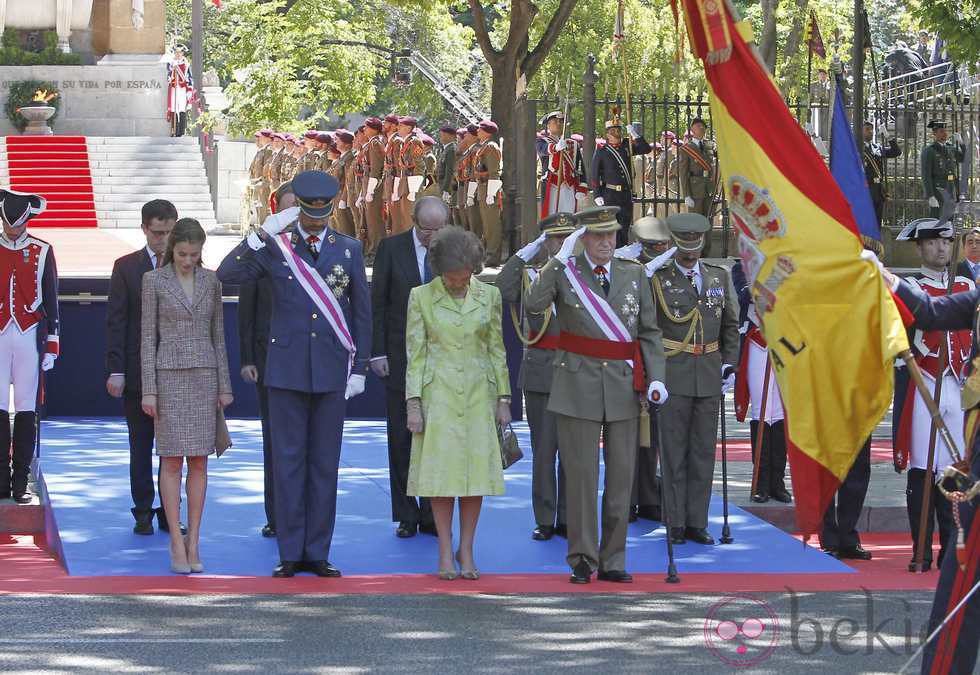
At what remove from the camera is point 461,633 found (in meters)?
8.45

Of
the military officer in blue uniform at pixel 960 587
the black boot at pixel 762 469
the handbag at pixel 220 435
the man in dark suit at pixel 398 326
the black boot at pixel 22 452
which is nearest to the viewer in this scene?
the military officer in blue uniform at pixel 960 587

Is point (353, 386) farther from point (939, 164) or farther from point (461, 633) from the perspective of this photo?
point (939, 164)

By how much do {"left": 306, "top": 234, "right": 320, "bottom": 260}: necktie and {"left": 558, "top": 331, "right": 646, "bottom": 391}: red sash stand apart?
4.54ft

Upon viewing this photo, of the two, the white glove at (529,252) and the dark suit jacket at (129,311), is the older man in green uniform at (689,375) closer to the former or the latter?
the white glove at (529,252)

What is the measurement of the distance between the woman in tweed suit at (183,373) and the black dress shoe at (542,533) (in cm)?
210

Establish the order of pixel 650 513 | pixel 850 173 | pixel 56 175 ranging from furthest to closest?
pixel 56 175 → pixel 650 513 → pixel 850 173

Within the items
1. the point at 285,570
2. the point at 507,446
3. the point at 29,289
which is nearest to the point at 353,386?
the point at 507,446

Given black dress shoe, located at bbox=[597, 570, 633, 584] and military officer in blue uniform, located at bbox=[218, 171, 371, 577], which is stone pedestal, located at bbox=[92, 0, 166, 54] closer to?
military officer in blue uniform, located at bbox=[218, 171, 371, 577]

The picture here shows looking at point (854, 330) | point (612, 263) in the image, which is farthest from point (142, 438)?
point (854, 330)

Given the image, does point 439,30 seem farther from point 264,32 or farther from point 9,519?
point 9,519

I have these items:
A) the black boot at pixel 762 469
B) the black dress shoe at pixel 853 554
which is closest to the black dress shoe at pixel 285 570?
the black dress shoe at pixel 853 554

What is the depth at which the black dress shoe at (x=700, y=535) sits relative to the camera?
10898 mm
